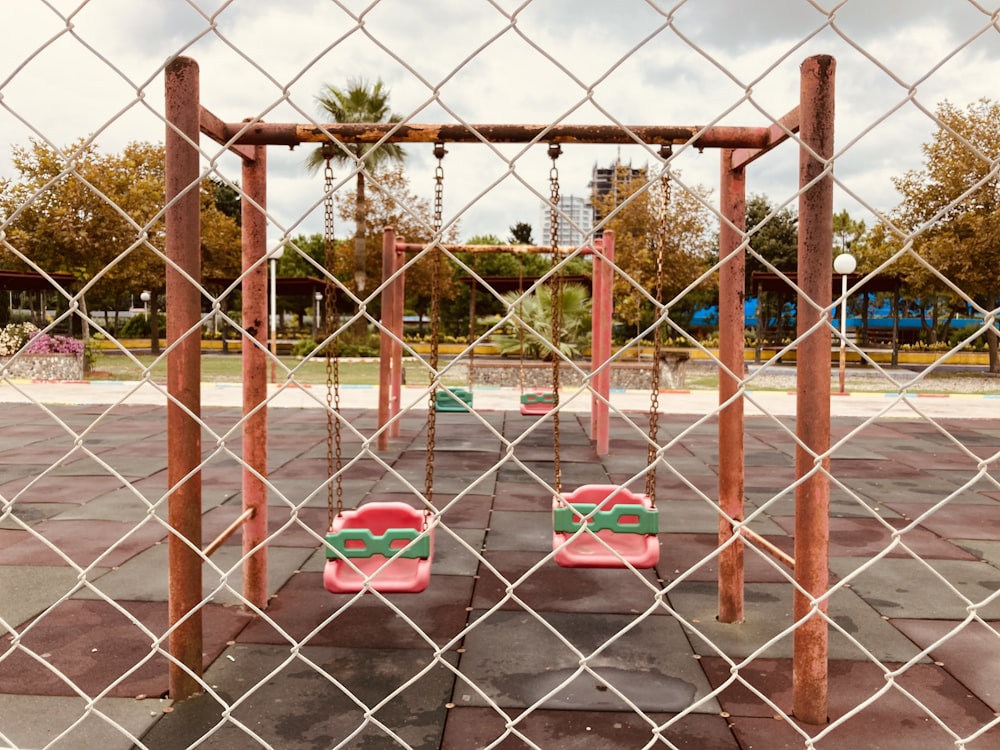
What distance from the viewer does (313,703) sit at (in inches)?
78.9

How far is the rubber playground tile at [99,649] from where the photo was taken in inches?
82.5


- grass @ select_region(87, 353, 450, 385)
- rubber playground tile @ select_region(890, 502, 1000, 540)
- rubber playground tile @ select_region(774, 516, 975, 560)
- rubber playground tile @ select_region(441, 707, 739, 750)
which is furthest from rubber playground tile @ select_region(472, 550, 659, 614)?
grass @ select_region(87, 353, 450, 385)

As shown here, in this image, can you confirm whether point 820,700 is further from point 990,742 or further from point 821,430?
point 821,430

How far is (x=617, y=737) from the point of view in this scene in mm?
1850

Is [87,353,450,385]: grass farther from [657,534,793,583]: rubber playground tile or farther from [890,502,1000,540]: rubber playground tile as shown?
[890,502,1000,540]: rubber playground tile

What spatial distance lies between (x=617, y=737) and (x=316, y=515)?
2668 mm

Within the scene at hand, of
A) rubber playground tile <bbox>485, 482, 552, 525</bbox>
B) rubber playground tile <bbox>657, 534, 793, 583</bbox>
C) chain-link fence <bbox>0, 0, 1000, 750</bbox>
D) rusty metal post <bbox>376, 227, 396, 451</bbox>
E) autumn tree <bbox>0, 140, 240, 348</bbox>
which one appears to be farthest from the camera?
autumn tree <bbox>0, 140, 240, 348</bbox>

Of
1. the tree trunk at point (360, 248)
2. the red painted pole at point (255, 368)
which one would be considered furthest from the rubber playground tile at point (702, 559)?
the tree trunk at point (360, 248)

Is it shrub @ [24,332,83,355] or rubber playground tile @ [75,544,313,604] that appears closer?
rubber playground tile @ [75,544,313,604]

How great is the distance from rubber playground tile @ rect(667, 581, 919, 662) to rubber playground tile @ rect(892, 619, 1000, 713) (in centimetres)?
7

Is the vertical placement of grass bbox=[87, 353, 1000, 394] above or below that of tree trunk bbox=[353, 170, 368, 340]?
below

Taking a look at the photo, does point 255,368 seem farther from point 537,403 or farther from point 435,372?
point 537,403

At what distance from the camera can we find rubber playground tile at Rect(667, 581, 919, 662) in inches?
94.5

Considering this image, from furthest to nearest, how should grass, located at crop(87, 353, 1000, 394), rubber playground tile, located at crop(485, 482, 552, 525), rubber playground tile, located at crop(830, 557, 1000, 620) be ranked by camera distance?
grass, located at crop(87, 353, 1000, 394) < rubber playground tile, located at crop(485, 482, 552, 525) < rubber playground tile, located at crop(830, 557, 1000, 620)
